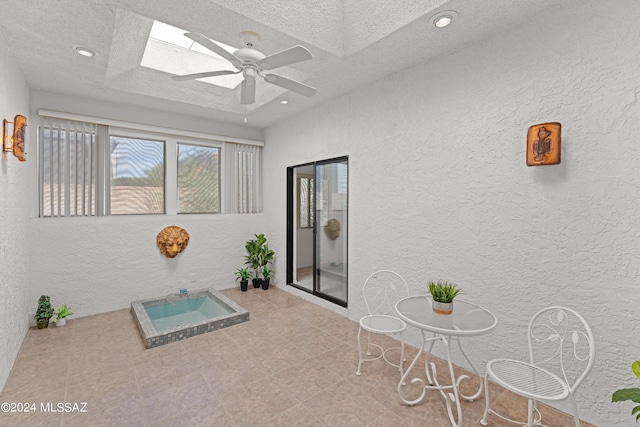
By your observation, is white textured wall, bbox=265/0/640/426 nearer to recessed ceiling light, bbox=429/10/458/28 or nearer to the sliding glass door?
recessed ceiling light, bbox=429/10/458/28

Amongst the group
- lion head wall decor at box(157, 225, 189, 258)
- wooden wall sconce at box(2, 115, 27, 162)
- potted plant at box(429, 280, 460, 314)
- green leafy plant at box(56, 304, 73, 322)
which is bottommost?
green leafy plant at box(56, 304, 73, 322)

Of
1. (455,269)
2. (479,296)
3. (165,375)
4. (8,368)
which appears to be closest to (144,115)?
(8,368)

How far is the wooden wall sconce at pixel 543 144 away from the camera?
1903 millimetres

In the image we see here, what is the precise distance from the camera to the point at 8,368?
2.33m

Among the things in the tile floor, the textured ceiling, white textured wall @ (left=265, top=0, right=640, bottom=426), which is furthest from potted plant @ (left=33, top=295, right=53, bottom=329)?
white textured wall @ (left=265, top=0, right=640, bottom=426)

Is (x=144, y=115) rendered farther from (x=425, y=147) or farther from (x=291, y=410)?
(x=291, y=410)

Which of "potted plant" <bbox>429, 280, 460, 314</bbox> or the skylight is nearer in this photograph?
"potted plant" <bbox>429, 280, 460, 314</bbox>

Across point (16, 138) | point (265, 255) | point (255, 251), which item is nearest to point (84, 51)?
Result: point (16, 138)

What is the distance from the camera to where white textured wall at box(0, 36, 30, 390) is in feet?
7.30

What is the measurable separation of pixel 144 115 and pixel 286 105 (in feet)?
6.52

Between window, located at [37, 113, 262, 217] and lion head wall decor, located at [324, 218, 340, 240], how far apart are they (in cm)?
166

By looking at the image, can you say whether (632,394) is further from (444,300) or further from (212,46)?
(212,46)

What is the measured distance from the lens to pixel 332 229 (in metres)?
3.98

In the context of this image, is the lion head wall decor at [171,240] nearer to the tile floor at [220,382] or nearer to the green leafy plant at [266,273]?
the tile floor at [220,382]
